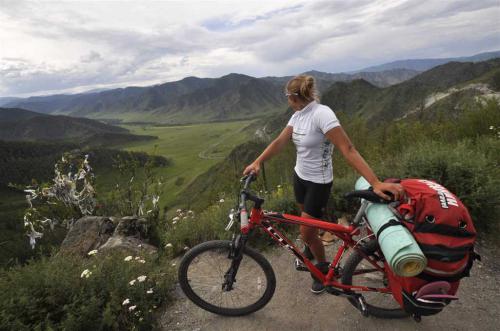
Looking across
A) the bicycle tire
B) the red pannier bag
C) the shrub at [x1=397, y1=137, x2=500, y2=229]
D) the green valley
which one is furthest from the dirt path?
the green valley

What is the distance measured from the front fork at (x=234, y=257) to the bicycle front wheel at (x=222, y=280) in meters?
0.05

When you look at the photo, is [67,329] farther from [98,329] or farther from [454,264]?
[454,264]

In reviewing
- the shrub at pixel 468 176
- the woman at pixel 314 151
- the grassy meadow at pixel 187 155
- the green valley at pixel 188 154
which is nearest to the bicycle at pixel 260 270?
the woman at pixel 314 151

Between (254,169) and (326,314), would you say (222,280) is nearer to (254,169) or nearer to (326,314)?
(326,314)

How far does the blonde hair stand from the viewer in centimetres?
333

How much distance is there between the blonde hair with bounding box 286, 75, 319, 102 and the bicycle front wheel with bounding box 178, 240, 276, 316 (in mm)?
1909

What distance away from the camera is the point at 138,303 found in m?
3.88

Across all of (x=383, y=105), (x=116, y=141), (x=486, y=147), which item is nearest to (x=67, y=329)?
(x=486, y=147)

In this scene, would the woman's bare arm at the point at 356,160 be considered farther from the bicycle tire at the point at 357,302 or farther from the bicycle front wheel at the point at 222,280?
the bicycle front wheel at the point at 222,280

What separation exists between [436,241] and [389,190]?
0.58m

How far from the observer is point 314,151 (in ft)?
11.4

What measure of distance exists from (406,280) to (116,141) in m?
217

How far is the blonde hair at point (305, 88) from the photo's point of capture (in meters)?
3.33

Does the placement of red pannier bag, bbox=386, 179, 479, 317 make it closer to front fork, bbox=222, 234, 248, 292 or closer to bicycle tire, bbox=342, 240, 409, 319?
bicycle tire, bbox=342, 240, 409, 319
